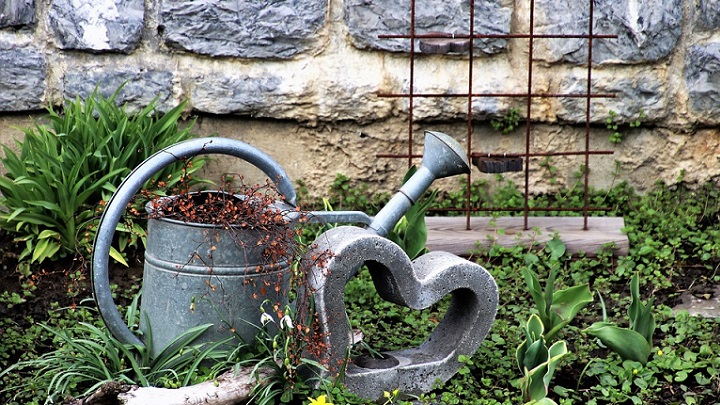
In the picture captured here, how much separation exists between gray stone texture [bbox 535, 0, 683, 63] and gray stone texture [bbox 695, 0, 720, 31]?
0.27 feet

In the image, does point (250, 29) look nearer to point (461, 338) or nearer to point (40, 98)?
point (40, 98)

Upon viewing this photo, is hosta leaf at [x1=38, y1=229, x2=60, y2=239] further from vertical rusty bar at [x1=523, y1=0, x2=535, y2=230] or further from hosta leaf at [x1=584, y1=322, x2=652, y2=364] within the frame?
hosta leaf at [x1=584, y1=322, x2=652, y2=364]

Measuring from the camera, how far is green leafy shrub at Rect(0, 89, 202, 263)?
10.7 feet

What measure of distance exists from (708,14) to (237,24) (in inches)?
73.6

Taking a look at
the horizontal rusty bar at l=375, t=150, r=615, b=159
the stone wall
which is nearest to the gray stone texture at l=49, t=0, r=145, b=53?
the stone wall

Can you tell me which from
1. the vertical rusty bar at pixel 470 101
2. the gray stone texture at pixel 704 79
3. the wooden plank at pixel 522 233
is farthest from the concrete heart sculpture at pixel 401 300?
the gray stone texture at pixel 704 79

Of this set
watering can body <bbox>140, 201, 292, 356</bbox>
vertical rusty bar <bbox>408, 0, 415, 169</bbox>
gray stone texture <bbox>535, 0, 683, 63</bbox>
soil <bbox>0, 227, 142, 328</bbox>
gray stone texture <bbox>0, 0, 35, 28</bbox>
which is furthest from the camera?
gray stone texture <bbox>535, 0, 683, 63</bbox>

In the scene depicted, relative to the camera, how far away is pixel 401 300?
2441mm

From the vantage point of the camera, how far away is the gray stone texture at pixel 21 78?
3.61 m

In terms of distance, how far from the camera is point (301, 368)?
2.41m

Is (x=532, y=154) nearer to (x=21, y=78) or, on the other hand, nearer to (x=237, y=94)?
(x=237, y=94)

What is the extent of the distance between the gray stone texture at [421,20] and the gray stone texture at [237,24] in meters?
0.15

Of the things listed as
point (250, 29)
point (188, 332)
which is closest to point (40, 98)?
point (250, 29)

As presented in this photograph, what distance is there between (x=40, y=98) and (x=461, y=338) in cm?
206
